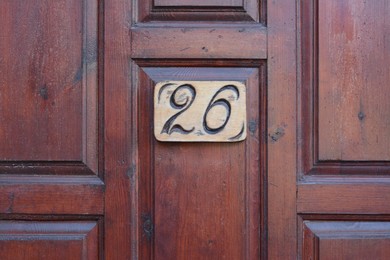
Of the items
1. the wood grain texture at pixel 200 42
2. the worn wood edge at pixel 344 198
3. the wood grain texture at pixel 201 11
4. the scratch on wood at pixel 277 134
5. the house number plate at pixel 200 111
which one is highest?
the wood grain texture at pixel 201 11

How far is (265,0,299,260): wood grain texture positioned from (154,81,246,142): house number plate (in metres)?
0.07

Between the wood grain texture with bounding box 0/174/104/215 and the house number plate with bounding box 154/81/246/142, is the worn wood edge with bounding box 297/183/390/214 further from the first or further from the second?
the wood grain texture with bounding box 0/174/104/215

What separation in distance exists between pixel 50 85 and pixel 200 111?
284 mm

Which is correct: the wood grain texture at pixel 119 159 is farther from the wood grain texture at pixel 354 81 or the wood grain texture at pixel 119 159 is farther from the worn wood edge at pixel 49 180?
the wood grain texture at pixel 354 81

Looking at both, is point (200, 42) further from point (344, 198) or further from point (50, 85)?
point (344, 198)

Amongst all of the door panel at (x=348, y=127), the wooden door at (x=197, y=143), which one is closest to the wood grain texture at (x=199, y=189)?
the wooden door at (x=197, y=143)

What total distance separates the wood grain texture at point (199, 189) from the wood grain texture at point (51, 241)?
0.10m

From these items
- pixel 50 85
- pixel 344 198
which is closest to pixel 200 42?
pixel 50 85

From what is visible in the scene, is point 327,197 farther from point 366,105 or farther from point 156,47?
point 156,47

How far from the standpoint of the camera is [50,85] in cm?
97

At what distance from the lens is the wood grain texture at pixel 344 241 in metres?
0.96

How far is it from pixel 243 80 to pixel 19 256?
0.52 m

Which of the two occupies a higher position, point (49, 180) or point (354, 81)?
point (354, 81)

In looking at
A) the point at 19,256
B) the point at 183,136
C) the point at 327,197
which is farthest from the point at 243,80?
the point at 19,256
